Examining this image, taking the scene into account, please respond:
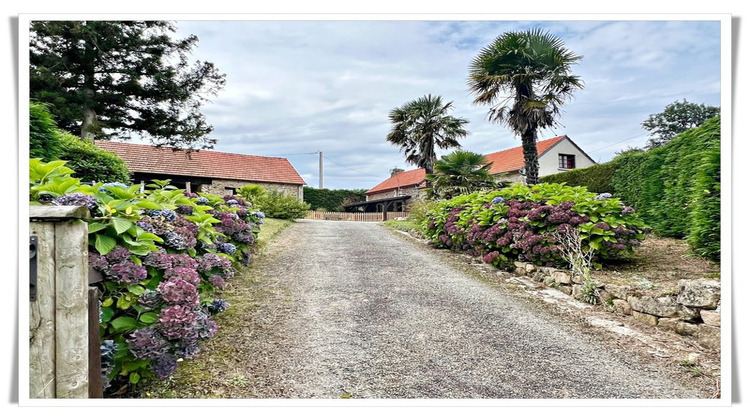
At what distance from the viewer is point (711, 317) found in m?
2.51

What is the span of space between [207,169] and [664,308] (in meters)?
21.5

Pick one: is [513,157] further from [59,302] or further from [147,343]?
[59,302]

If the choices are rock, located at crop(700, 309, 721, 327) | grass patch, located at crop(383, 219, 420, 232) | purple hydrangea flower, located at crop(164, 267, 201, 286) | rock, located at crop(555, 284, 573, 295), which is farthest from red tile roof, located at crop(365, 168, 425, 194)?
purple hydrangea flower, located at crop(164, 267, 201, 286)

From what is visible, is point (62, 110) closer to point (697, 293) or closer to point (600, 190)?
point (697, 293)

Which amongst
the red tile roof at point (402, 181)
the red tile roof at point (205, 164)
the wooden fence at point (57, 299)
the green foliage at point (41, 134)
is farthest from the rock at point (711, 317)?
the red tile roof at point (402, 181)

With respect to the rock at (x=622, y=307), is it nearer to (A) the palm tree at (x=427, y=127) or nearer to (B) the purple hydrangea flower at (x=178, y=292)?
(B) the purple hydrangea flower at (x=178, y=292)

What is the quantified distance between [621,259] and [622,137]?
2.51m

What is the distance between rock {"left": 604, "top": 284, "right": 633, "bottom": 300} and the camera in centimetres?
324

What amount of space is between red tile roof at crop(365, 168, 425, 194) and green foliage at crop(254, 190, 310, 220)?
13473 mm

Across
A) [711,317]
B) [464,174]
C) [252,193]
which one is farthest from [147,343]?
[252,193]

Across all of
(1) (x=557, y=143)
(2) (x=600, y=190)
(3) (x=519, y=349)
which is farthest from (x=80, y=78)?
(1) (x=557, y=143)

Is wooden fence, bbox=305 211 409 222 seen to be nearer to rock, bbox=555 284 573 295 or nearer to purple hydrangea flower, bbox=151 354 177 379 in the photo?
rock, bbox=555 284 573 295

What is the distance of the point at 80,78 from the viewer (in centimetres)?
680

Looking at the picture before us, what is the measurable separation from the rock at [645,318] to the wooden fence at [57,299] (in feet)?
11.4
